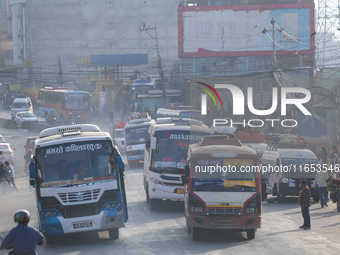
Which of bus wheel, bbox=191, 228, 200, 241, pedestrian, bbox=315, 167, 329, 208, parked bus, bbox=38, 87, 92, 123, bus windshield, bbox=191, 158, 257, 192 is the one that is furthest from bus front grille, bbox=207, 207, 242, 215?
parked bus, bbox=38, 87, 92, 123

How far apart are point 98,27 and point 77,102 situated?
1859 inches

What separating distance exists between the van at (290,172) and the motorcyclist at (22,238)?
15.2 metres

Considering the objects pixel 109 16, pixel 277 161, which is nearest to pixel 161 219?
pixel 277 161

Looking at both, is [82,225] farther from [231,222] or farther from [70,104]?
[70,104]

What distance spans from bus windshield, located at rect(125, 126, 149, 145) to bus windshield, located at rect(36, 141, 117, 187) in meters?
20.8

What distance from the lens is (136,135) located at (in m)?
33.9

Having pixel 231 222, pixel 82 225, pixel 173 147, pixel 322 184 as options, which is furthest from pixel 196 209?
pixel 322 184

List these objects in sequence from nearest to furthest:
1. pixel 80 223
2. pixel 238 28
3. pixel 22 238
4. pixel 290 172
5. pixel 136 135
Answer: pixel 22 238, pixel 80 223, pixel 290 172, pixel 136 135, pixel 238 28

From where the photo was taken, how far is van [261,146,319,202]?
21.2m

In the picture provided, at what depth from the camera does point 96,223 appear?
12180 mm

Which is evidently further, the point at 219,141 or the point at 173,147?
the point at 173,147

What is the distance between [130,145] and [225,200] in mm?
21389

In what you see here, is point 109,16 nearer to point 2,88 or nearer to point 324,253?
point 2,88

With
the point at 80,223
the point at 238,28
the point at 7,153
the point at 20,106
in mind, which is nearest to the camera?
the point at 80,223
